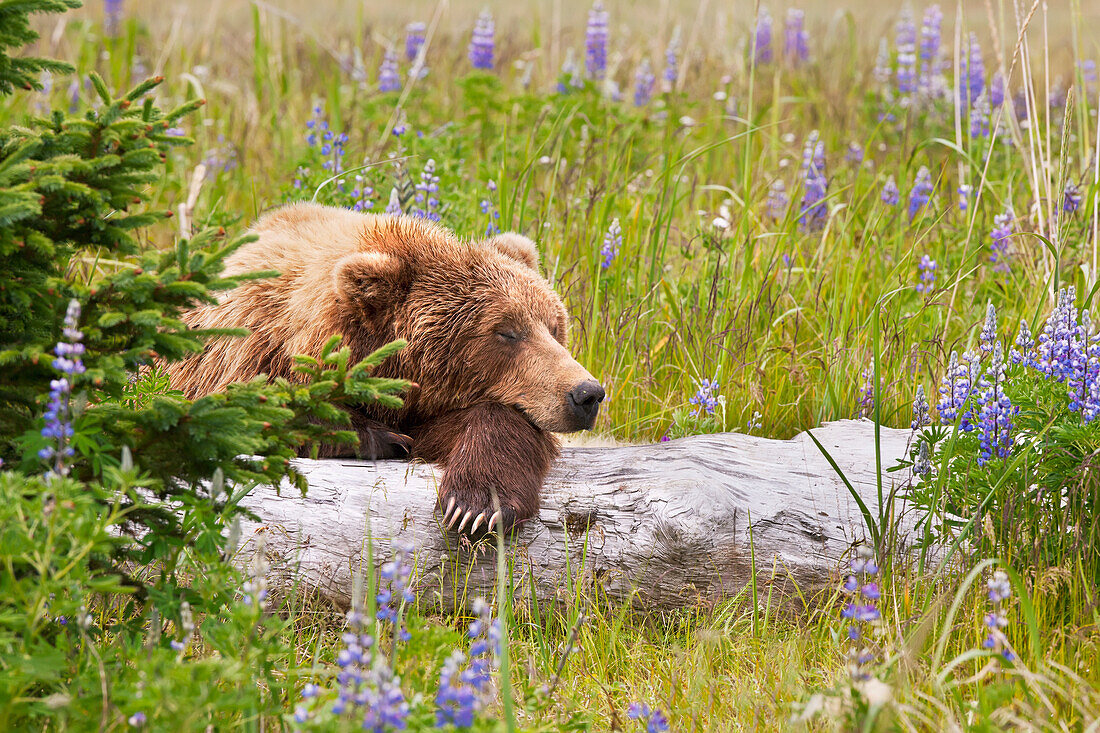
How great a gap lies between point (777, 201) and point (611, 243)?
1.85 metres

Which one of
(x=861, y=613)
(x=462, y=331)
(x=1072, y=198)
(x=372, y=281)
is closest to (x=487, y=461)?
(x=462, y=331)

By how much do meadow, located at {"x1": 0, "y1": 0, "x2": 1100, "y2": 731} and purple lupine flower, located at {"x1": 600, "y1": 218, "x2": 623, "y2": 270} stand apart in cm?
3

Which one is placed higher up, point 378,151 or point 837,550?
point 378,151

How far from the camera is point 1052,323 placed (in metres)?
2.94

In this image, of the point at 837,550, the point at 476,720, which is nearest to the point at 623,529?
the point at 837,550

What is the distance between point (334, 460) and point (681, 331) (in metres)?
1.95

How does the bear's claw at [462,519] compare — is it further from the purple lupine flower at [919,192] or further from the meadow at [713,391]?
the purple lupine flower at [919,192]

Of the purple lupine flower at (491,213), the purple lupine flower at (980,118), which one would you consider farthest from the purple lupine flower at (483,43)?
the purple lupine flower at (980,118)

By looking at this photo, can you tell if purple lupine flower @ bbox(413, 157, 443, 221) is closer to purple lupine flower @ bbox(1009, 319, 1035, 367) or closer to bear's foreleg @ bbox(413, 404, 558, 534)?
bear's foreleg @ bbox(413, 404, 558, 534)

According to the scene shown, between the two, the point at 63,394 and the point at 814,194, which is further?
the point at 814,194

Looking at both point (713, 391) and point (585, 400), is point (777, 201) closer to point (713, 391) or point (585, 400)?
point (713, 391)

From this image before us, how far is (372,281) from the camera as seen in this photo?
3.39m

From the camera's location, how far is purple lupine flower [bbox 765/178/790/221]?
20.2ft

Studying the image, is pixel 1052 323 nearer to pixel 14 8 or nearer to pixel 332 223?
pixel 332 223
